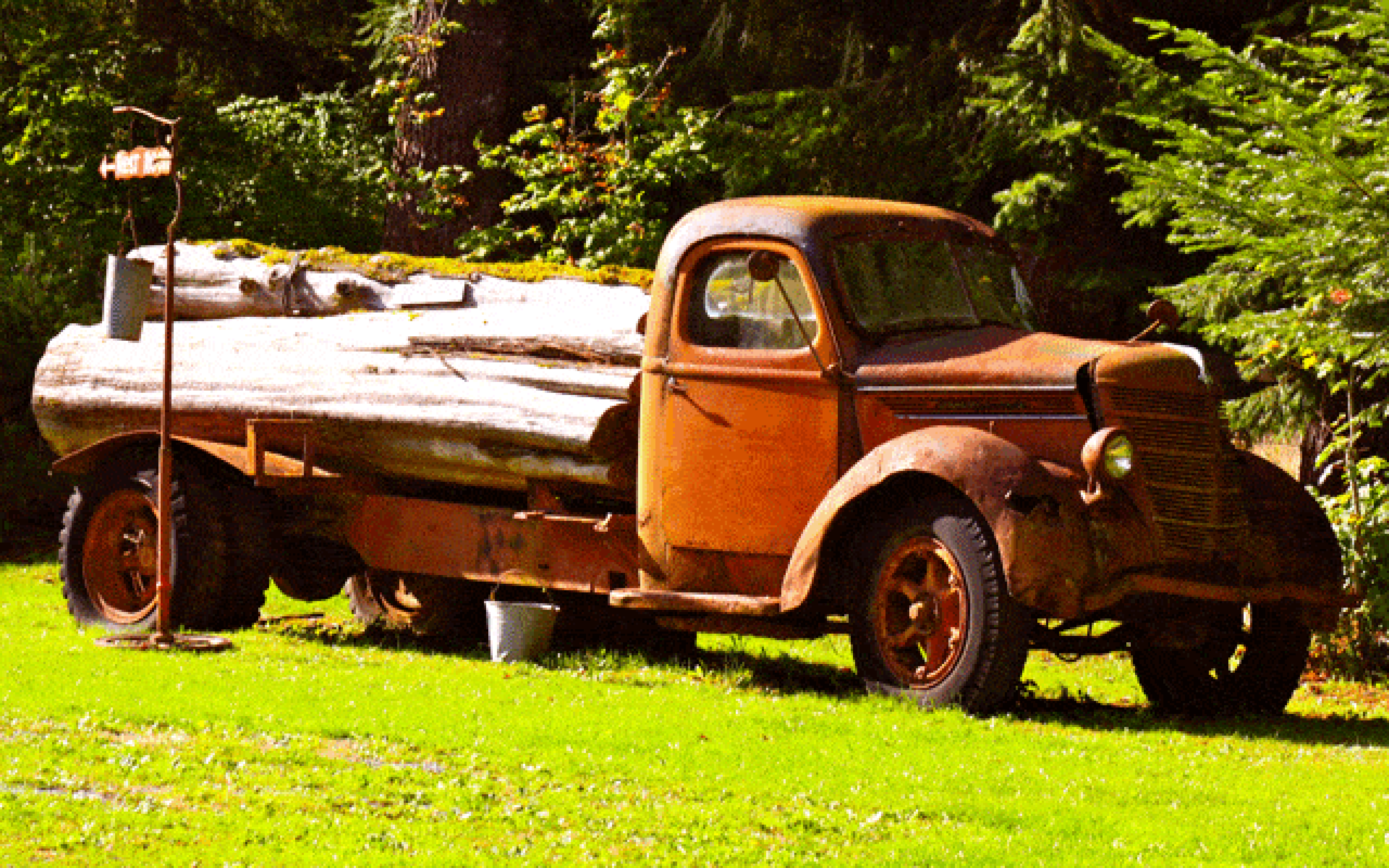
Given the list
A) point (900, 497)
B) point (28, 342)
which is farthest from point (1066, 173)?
point (28, 342)

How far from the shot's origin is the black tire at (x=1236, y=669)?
10.5m

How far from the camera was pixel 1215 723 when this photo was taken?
9.97 metres

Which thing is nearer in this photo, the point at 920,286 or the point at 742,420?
the point at 742,420

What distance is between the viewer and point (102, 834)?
6.48 metres

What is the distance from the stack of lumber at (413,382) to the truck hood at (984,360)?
1621 millimetres

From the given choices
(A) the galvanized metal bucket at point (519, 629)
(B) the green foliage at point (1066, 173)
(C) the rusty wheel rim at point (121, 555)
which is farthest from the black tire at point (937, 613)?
(C) the rusty wheel rim at point (121, 555)

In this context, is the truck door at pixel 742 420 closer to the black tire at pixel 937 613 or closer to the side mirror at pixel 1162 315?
the black tire at pixel 937 613

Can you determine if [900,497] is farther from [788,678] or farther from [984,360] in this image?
[788,678]

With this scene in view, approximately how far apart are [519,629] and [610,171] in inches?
269

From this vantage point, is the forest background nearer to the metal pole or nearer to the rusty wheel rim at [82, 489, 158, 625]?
the rusty wheel rim at [82, 489, 158, 625]

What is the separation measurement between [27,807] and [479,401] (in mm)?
5186

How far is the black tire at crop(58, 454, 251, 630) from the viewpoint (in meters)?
12.3

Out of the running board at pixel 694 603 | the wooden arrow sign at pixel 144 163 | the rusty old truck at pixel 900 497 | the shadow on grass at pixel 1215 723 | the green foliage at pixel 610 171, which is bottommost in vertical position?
the shadow on grass at pixel 1215 723

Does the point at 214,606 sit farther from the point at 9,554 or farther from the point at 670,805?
the point at 9,554
